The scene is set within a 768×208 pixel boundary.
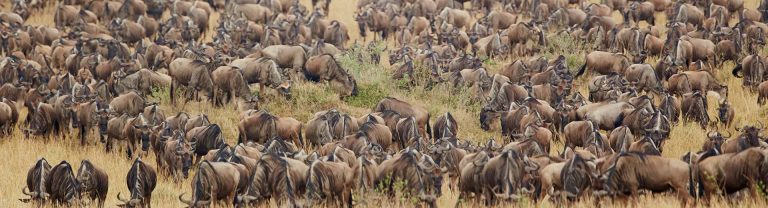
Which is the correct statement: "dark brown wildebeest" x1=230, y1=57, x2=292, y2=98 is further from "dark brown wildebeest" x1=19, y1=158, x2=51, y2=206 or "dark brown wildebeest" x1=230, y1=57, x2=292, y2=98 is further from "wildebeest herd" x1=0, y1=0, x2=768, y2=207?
"dark brown wildebeest" x1=19, y1=158, x2=51, y2=206

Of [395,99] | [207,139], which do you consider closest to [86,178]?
[207,139]

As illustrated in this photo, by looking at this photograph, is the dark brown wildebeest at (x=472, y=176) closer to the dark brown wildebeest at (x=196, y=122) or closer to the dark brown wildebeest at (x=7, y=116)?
the dark brown wildebeest at (x=196, y=122)

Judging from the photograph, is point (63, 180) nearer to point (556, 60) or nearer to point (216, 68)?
point (216, 68)

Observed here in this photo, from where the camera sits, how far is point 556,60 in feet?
78.8

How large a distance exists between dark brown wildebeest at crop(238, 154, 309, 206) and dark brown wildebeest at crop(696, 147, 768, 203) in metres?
4.56

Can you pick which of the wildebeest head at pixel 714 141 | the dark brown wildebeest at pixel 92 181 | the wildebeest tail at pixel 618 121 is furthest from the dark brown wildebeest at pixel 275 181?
the wildebeest tail at pixel 618 121

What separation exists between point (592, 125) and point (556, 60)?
5.72 m

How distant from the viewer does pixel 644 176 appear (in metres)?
13.9

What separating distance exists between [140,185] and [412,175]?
3265 mm

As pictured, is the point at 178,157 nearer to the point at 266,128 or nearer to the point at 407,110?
the point at 266,128

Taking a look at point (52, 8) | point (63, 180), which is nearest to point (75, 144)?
point (63, 180)

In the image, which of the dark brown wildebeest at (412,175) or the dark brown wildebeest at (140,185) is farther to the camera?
the dark brown wildebeest at (140,185)

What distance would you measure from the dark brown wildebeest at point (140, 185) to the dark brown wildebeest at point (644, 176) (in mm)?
5329

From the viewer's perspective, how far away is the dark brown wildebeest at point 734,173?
1375 centimetres
